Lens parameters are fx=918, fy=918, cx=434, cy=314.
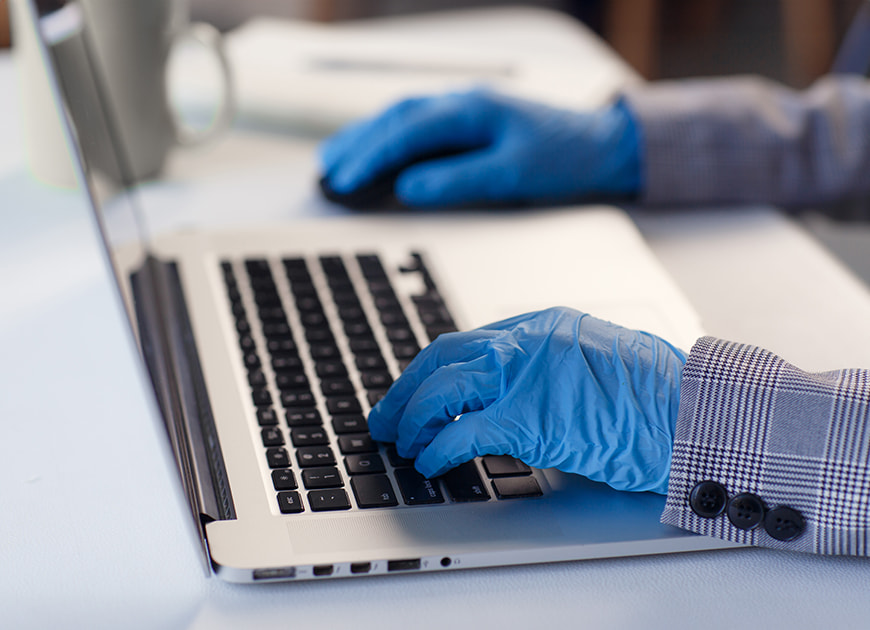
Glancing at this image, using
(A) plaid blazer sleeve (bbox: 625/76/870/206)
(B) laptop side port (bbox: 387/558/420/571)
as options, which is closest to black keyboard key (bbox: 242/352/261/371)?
(B) laptop side port (bbox: 387/558/420/571)

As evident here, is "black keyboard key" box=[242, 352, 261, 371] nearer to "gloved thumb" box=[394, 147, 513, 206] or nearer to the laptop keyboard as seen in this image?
the laptop keyboard

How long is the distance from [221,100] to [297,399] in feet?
1.76

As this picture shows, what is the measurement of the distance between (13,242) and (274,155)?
0.31 meters

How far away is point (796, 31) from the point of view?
299 centimetres

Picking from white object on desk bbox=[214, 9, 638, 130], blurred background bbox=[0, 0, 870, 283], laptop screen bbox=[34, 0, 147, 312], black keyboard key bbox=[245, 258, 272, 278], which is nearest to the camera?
laptop screen bbox=[34, 0, 147, 312]

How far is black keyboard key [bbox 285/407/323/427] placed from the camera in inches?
22.6

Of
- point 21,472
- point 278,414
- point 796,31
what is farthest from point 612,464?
point 796,31

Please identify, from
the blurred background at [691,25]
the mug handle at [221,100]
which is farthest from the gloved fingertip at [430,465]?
the blurred background at [691,25]

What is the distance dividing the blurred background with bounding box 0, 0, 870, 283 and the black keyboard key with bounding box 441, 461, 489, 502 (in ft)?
8.60

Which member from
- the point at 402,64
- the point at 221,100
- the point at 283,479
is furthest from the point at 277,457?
the point at 402,64

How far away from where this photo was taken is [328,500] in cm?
51

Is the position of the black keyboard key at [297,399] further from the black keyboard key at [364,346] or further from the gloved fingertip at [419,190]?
the gloved fingertip at [419,190]

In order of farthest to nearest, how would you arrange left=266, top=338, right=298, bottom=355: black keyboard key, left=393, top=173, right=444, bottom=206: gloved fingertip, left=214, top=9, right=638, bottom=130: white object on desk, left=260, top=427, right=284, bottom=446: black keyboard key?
1. left=214, top=9, right=638, bottom=130: white object on desk
2. left=393, top=173, right=444, bottom=206: gloved fingertip
3. left=266, top=338, right=298, bottom=355: black keyboard key
4. left=260, top=427, right=284, bottom=446: black keyboard key

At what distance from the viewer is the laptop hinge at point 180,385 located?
0.50 m
